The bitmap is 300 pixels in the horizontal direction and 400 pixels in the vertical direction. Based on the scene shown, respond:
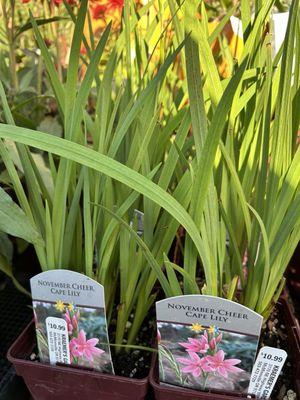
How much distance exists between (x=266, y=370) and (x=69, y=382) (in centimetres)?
19

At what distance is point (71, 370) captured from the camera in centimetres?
41

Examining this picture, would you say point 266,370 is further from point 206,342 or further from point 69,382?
point 69,382

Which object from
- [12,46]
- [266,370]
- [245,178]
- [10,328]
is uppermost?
[12,46]

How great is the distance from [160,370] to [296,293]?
1.16ft

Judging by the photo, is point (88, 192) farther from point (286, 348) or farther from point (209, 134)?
point (286, 348)

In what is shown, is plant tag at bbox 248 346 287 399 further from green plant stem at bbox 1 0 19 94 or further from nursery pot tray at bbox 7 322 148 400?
green plant stem at bbox 1 0 19 94

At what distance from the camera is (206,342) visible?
1.23 feet

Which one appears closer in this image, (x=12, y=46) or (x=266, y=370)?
(x=266, y=370)

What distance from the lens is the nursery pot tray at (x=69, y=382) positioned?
1.32 feet

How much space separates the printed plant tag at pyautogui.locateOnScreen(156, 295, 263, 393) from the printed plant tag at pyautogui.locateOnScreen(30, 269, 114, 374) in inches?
2.3

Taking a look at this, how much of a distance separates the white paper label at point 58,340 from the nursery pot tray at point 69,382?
0.03 ft

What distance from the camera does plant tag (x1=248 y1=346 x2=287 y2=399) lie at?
37 centimetres

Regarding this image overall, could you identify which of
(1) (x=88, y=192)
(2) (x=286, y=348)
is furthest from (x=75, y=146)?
(2) (x=286, y=348)

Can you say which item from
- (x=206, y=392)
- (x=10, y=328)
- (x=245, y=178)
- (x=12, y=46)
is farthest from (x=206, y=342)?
(x=12, y=46)
